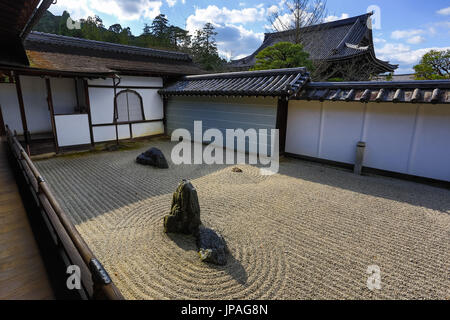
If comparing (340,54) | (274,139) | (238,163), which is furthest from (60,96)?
(340,54)

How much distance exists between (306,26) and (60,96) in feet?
41.5

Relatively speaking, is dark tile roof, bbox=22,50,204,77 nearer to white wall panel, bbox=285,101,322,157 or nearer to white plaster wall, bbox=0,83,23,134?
white plaster wall, bbox=0,83,23,134

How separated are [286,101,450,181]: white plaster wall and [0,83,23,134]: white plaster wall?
32.9ft

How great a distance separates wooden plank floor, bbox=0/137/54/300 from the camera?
5.84 ft

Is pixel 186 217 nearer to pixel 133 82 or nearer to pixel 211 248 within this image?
pixel 211 248

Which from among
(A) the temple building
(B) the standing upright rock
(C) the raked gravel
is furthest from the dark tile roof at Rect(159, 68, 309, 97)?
(A) the temple building

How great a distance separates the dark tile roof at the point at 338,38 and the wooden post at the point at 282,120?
7.65m

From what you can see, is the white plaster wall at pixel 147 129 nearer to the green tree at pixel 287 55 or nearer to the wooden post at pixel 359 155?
the green tree at pixel 287 55

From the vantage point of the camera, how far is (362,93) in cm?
600

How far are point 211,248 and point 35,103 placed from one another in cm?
988

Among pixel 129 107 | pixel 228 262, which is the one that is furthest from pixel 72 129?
pixel 228 262

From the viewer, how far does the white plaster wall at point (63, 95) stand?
9148 millimetres

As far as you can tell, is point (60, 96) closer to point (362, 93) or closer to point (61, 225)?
point (61, 225)

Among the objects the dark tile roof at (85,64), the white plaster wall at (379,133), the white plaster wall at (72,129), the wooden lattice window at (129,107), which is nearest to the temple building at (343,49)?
the white plaster wall at (379,133)
